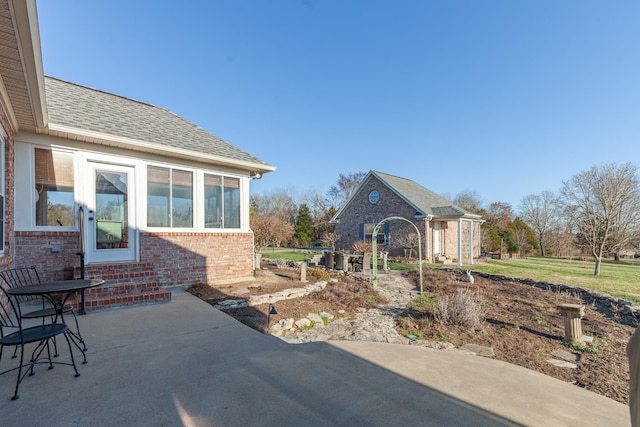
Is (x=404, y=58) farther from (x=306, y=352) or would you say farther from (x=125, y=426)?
(x=125, y=426)

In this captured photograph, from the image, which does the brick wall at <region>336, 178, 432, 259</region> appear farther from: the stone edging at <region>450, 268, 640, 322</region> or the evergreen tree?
the evergreen tree

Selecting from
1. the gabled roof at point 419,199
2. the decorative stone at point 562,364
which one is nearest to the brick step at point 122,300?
the decorative stone at point 562,364

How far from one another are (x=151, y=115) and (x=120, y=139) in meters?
3.13

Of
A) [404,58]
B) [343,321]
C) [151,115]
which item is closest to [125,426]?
[343,321]

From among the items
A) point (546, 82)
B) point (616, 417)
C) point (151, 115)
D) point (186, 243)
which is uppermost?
point (546, 82)

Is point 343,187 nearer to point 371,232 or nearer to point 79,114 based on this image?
point 371,232

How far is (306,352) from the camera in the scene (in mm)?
3576

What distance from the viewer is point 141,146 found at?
6590 mm

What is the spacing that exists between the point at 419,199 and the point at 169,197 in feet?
53.3

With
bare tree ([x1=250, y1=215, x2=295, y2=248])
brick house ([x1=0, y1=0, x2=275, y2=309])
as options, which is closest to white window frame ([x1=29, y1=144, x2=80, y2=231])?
brick house ([x1=0, y1=0, x2=275, y2=309])

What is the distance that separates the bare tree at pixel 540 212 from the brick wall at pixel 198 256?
112ft

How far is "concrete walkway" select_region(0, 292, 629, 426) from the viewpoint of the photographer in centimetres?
231

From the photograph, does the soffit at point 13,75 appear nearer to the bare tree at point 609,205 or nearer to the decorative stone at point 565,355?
the decorative stone at point 565,355

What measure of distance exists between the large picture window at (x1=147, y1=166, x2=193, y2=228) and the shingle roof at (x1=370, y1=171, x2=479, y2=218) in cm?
1410
